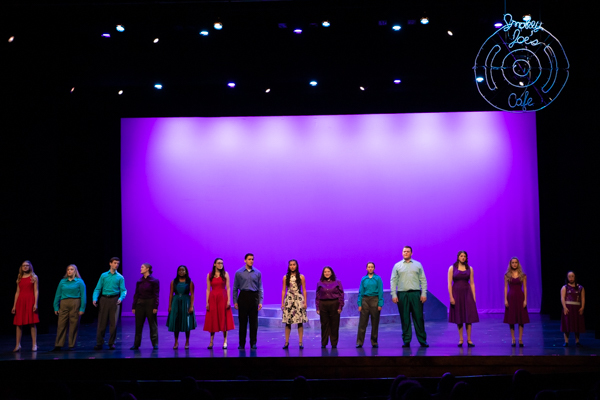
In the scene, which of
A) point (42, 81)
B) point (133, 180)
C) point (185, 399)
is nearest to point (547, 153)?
point (133, 180)

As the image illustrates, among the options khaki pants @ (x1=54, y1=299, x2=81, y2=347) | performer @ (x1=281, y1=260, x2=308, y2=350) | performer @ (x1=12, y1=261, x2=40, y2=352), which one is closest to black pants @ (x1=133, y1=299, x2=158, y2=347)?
khaki pants @ (x1=54, y1=299, x2=81, y2=347)

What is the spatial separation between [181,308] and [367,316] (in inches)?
100

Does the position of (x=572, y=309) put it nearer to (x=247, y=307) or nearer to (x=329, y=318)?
(x=329, y=318)

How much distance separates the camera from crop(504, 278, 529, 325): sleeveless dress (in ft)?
26.5

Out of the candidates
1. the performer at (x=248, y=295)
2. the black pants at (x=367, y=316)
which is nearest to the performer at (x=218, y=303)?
the performer at (x=248, y=295)

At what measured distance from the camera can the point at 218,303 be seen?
844 cm

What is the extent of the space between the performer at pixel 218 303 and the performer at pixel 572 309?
4480mm

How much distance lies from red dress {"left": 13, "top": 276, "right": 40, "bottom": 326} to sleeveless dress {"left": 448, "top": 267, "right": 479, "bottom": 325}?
Answer: 579 cm

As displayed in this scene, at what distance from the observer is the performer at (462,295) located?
8.08m

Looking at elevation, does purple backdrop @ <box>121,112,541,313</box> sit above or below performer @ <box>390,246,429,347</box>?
above

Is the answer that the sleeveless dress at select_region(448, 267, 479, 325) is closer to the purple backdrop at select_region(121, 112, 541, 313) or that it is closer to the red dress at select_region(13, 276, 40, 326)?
the purple backdrop at select_region(121, 112, 541, 313)

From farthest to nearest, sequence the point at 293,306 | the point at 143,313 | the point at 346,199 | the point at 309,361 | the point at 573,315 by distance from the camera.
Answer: the point at 346,199 → the point at 143,313 → the point at 293,306 → the point at 573,315 → the point at 309,361

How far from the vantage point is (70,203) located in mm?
11898

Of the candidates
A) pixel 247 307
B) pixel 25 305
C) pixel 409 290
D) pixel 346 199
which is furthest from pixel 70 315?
pixel 346 199
